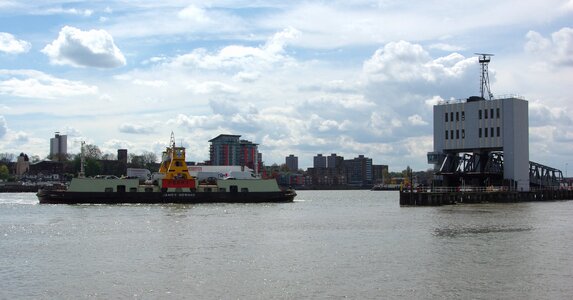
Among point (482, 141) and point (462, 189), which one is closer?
point (462, 189)

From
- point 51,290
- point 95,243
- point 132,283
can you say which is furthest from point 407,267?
point 95,243

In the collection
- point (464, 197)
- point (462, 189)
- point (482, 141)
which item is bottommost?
point (464, 197)

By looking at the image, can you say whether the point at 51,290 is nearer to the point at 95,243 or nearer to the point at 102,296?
the point at 102,296

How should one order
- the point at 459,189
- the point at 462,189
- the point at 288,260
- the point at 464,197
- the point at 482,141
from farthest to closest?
the point at 482,141 < the point at 462,189 < the point at 459,189 < the point at 464,197 < the point at 288,260

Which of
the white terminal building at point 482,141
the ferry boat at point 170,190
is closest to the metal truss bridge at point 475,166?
the white terminal building at point 482,141

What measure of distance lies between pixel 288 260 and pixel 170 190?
5652 centimetres

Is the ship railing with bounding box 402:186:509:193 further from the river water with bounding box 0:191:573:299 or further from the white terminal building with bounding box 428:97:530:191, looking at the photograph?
the river water with bounding box 0:191:573:299

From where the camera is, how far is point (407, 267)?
29.1 meters

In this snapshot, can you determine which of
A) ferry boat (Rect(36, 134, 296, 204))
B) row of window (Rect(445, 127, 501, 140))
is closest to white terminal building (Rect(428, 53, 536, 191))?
row of window (Rect(445, 127, 501, 140))

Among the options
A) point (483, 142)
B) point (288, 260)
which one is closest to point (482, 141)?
point (483, 142)

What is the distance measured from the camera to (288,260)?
3164 cm

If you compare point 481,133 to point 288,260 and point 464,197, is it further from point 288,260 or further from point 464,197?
point 288,260

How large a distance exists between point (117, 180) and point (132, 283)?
61.7 meters

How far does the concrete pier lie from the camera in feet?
264
